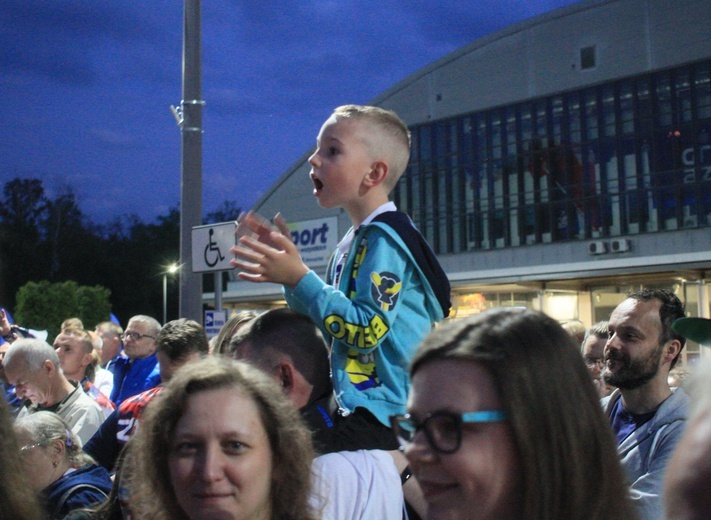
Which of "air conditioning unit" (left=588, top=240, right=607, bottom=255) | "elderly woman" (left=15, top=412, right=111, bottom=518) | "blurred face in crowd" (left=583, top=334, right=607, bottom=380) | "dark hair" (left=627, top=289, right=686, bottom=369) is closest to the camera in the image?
"elderly woman" (left=15, top=412, right=111, bottom=518)

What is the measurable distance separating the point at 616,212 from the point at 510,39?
29.8ft

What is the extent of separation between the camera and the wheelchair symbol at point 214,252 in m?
7.54

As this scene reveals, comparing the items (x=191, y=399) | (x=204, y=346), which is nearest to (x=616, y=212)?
(x=204, y=346)

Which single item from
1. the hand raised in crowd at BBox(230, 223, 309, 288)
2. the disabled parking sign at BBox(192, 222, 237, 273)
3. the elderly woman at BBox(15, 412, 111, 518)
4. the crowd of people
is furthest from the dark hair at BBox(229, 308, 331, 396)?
the disabled parking sign at BBox(192, 222, 237, 273)

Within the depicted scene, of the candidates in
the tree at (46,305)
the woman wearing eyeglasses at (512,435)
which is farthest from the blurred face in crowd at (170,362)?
the tree at (46,305)

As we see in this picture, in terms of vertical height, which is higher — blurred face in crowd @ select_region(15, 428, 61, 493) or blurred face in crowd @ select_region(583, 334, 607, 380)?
blurred face in crowd @ select_region(583, 334, 607, 380)

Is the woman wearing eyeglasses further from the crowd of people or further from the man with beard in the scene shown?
the man with beard

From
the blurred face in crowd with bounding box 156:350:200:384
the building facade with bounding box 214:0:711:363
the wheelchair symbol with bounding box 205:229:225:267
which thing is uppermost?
the building facade with bounding box 214:0:711:363

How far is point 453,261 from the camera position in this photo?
3897cm

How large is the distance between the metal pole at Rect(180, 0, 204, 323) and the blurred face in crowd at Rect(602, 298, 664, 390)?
4.36 meters

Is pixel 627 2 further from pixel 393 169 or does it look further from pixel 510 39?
pixel 393 169

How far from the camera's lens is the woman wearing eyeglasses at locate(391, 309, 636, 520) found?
1551 mm

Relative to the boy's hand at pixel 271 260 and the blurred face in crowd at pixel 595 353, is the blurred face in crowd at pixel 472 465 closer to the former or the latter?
the boy's hand at pixel 271 260

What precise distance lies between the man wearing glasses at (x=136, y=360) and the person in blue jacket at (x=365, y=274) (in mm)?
4575
